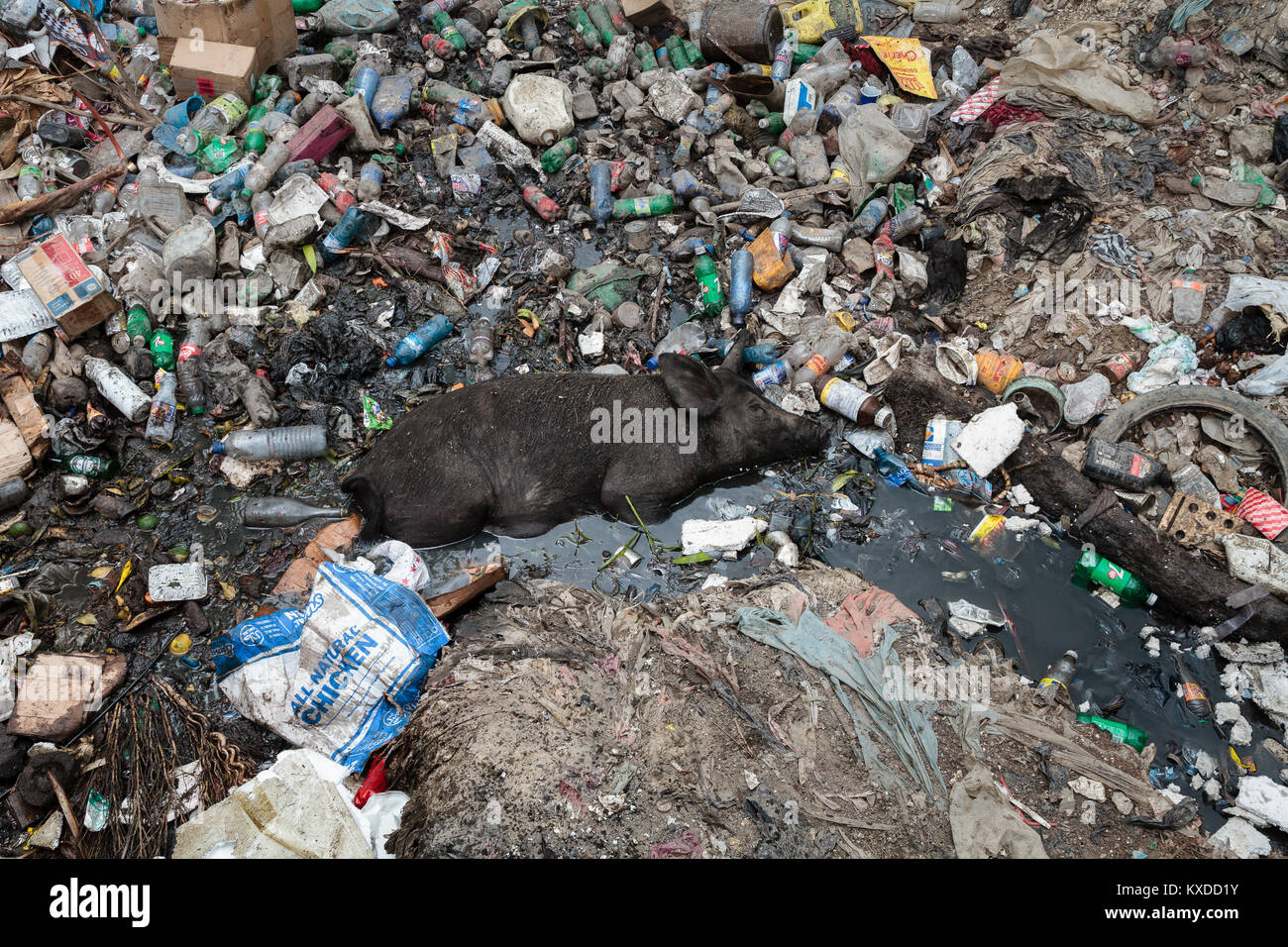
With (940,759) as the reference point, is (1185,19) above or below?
above

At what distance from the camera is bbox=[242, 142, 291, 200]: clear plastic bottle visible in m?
6.62

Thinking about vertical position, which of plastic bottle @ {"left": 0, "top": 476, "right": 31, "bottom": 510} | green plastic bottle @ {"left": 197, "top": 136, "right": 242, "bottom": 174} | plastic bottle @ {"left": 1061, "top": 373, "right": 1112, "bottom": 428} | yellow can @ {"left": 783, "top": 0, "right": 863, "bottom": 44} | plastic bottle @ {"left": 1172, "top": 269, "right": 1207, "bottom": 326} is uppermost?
yellow can @ {"left": 783, "top": 0, "right": 863, "bottom": 44}

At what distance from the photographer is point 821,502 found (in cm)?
540

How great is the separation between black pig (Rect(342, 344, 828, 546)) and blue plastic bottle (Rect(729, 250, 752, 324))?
2.94 feet

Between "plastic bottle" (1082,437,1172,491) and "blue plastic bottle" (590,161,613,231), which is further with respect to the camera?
"blue plastic bottle" (590,161,613,231)

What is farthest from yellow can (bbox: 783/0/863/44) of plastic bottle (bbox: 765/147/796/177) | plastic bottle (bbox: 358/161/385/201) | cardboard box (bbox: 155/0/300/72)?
cardboard box (bbox: 155/0/300/72)

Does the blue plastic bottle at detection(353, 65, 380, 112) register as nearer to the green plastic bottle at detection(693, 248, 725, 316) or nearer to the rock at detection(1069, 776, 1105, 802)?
the green plastic bottle at detection(693, 248, 725, 316)

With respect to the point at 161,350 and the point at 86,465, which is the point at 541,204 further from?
the point at 86,465

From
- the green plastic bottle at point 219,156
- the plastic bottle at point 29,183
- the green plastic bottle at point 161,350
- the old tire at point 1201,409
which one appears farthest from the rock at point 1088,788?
the plastic bottle at point 29,183

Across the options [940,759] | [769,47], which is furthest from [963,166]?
[940,759]

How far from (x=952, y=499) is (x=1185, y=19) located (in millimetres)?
5160

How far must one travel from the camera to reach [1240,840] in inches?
152
